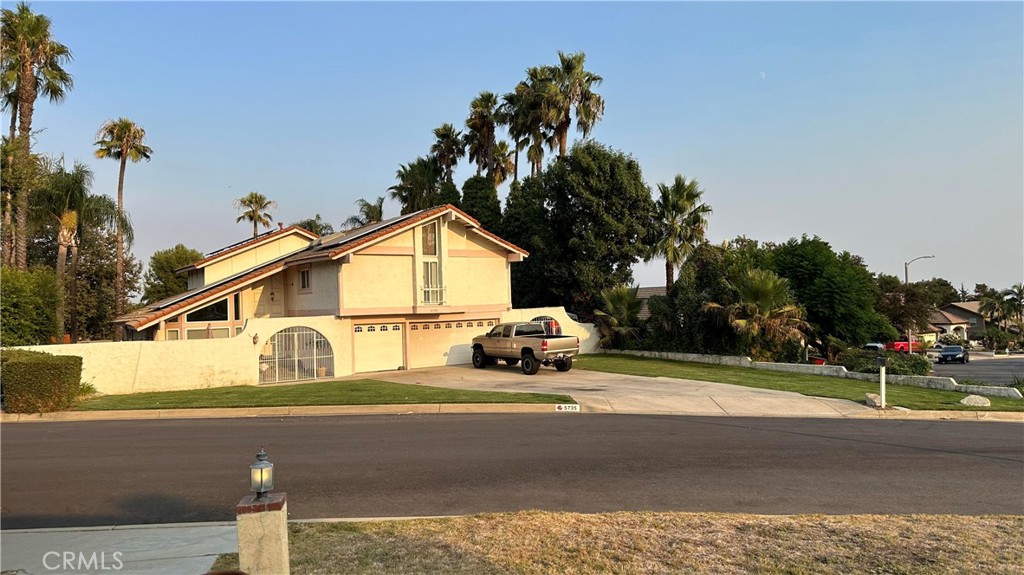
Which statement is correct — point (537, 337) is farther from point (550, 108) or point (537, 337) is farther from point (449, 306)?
point (550, 108)

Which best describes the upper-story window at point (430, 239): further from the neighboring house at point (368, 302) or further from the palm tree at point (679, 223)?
the palm tree at point (679, 223)

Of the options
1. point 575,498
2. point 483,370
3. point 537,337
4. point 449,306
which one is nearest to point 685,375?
point 537,337

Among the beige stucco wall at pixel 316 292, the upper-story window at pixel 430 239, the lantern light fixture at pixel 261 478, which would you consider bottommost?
the lantern light fixture at pixel 261 478

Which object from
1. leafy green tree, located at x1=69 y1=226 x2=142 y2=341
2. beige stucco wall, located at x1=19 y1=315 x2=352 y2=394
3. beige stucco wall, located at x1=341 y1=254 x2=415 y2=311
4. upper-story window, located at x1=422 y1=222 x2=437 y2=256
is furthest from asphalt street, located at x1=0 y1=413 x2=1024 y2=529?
leafy green tree, located at x1=69 y1=226 x2=142 y2=341

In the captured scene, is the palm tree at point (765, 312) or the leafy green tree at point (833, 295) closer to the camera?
the palm tree at point (765, 312)

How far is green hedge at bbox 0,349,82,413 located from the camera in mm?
14758

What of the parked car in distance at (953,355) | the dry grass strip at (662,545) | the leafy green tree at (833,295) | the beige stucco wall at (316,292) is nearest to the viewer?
the dry grass strip at (662,545)

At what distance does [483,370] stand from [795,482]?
17.9 metres

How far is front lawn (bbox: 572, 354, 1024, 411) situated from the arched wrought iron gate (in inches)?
408

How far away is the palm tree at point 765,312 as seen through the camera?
2648cm

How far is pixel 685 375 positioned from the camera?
74.7 feet

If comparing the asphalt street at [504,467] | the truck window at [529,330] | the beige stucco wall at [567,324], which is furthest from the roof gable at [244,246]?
the asphalt street at [504,467]

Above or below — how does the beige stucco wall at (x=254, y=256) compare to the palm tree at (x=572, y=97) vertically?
below

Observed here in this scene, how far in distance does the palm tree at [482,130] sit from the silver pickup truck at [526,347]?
76.5ft
